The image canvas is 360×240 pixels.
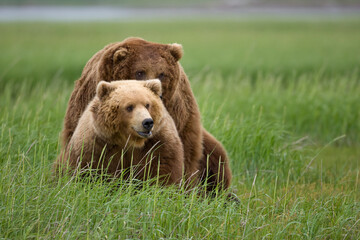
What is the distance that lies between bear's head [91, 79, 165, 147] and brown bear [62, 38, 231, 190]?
52 centimetres

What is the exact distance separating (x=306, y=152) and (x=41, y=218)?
15.6 ft

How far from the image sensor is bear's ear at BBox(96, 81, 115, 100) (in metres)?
3.78

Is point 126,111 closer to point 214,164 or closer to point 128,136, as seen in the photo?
point 128,136

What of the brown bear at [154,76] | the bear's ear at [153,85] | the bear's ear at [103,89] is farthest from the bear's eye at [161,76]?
the bear's ear at [103,89]

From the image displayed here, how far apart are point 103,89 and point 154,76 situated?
2.44 ft

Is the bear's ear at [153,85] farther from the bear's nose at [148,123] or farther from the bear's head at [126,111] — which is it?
the bear's nose at [148,123]

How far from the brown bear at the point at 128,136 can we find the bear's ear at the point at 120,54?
1.44 ft

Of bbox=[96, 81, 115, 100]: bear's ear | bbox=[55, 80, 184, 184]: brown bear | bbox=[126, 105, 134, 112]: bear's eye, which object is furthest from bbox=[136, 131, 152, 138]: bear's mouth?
bbox=[96, 81, 115, 100]: bear's ear

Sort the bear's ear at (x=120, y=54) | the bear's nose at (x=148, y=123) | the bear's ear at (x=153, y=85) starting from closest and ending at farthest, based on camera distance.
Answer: the bear's nose at (x=148, y=123), the bear's ear at (x=153, y=85), the bear's ear at (x=120, y=54)

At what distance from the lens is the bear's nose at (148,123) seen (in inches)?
142

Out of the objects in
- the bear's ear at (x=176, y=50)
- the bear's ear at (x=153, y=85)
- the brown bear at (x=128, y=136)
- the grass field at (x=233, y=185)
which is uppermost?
the bear's ear at (x=176, y=50)

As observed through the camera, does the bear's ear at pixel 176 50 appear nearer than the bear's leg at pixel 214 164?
Yes

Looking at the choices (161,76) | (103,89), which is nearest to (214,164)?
(161,76)

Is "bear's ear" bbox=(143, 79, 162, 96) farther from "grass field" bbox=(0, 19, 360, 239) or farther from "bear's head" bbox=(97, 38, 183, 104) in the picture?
"grass field" bbox=(0, 19, 360, 239)
